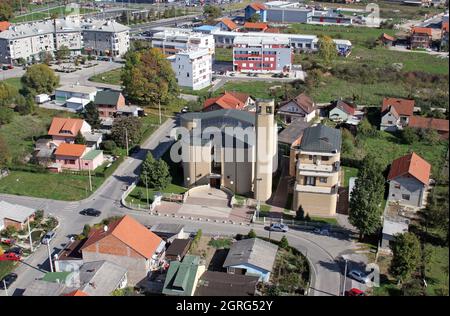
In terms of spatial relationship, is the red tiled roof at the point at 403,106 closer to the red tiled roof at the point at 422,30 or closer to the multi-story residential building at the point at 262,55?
the multi-story residential building at the point at 262,55

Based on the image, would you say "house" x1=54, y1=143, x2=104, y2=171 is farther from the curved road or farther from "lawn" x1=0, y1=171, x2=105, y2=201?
the curved road

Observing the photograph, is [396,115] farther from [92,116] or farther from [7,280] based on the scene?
[7,280]

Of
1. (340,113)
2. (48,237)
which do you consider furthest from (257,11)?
(48,237)

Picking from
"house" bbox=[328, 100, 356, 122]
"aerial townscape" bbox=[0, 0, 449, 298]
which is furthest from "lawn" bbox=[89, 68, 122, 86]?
"house" bbox=[328, 100, 356, 122]

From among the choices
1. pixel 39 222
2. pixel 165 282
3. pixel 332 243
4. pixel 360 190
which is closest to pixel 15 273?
pixel 39 222

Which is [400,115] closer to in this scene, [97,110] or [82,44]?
[97,110]
